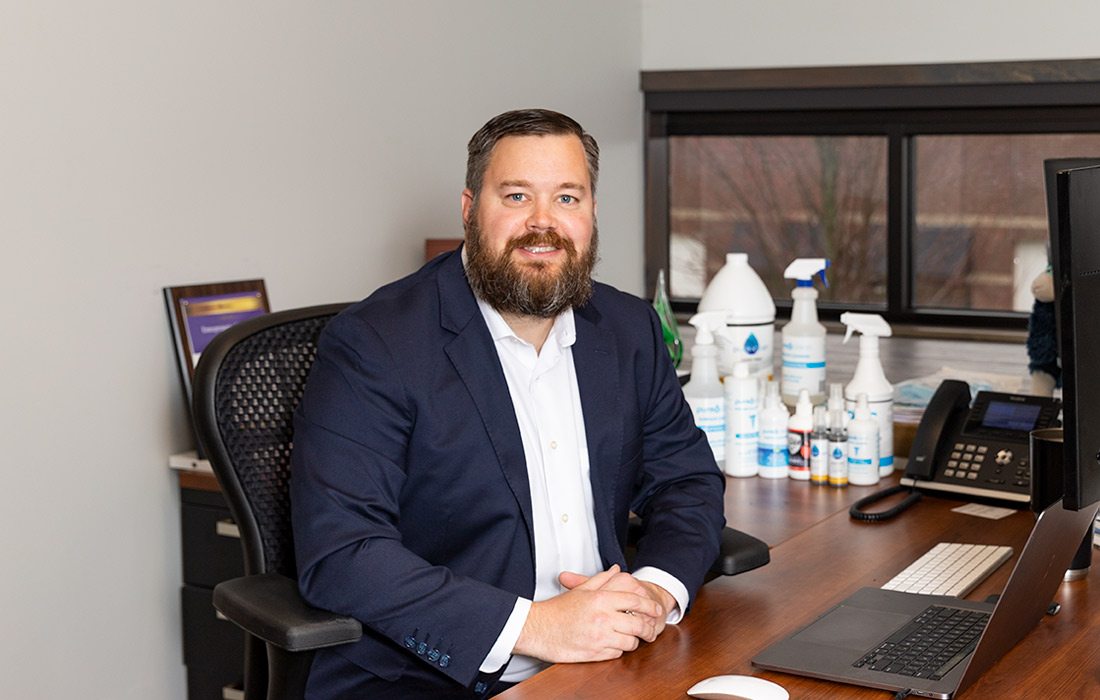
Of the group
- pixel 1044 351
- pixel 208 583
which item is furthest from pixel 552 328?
pixel 1044 351

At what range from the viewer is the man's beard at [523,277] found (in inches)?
74.9

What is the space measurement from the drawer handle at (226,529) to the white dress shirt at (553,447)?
0.81m

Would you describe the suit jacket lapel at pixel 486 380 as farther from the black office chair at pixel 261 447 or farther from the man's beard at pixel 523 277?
the black office chair at pixel 261 447

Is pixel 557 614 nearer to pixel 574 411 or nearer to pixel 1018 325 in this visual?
pixel 574 411

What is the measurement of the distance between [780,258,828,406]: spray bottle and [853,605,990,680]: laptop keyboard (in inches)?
40.2

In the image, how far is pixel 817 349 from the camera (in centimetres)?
269

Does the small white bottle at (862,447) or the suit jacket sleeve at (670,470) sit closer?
the suit jacket sleeve at (670,470)

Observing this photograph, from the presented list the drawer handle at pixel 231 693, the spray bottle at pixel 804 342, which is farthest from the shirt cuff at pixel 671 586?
the drawer handle at pixel 231 693

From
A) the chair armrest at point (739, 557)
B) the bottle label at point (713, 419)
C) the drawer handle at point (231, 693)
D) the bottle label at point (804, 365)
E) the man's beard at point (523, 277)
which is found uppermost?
the man's beard at point (523, 277)

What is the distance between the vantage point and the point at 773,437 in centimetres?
246

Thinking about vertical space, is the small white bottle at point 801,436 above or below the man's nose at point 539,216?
below

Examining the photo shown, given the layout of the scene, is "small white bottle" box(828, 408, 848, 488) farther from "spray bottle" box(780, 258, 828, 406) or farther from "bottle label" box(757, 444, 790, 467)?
"spray bottle" box(780, 258, 828, 406)

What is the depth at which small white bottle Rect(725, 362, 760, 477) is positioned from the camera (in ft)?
8.13

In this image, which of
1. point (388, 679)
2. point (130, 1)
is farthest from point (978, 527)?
point (130, 1)
